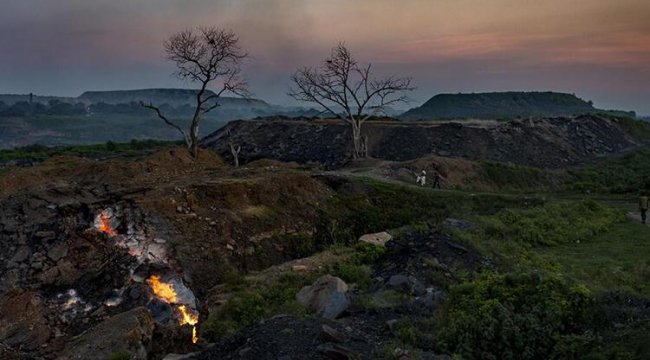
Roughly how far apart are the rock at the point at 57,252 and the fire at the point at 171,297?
8.79 feet

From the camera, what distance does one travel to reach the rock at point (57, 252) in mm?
14336

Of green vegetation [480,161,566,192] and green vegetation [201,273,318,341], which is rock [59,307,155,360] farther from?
green vegetation [480,161,566,192]

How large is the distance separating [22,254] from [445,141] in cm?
4439

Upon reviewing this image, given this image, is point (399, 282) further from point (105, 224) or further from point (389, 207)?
point (389, 207)

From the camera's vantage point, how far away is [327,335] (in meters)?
7.63

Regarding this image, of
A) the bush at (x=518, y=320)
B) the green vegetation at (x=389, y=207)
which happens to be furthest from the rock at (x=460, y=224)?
the bush at (x=518, y=320)

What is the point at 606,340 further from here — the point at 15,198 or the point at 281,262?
the point at 15,198

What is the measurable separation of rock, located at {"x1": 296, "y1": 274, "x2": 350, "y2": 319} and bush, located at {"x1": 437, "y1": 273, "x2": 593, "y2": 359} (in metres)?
2.00

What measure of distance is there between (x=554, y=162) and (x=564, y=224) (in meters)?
33.3

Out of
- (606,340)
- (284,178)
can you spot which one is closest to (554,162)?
(284,178)

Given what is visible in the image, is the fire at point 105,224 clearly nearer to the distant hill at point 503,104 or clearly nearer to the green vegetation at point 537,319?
the green vegetation at point 537,319

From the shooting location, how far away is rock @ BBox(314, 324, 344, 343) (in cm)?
763

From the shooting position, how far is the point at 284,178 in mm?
20672

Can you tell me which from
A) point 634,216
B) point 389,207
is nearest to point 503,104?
point 634,216
